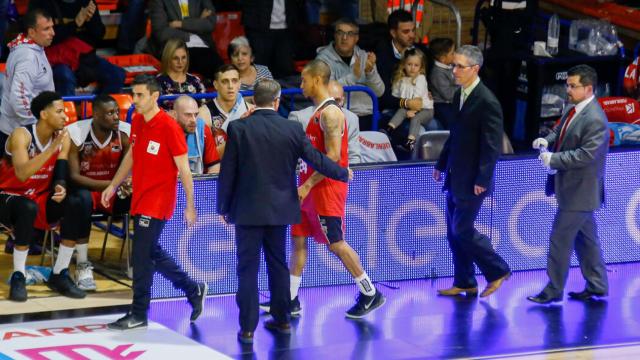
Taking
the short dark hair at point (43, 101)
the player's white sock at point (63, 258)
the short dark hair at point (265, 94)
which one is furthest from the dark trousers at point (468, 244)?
the short dark hair at point (43, 101)

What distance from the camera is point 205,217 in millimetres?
11031

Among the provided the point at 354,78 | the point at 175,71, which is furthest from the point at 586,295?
the point at 175,71

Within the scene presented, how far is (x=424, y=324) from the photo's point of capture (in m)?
10.5

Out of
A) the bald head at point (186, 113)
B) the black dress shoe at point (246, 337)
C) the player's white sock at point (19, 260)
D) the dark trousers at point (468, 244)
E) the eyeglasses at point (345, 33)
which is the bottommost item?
the black dress shoe at point (246, 337)

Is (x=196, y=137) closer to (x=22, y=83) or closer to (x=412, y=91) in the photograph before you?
(x=22, y=83)

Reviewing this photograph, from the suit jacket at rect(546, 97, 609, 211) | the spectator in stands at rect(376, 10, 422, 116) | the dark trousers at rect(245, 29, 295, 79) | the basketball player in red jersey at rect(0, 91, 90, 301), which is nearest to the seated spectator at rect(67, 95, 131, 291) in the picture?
the basketball player in red jersey at rect(0, 91, 90, 301)

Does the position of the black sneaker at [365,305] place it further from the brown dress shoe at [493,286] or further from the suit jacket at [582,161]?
the suit jacket at [582,161]

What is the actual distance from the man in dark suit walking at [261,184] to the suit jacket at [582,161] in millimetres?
2072

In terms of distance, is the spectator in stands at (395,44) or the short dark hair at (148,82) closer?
the short dark hair at (148,82)

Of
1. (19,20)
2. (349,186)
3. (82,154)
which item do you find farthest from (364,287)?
(19,20)

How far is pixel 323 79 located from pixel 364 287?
1651 millimetres

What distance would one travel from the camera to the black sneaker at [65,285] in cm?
1085

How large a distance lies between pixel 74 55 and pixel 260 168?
4.97 meters

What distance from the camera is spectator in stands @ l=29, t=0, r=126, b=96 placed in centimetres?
1353
